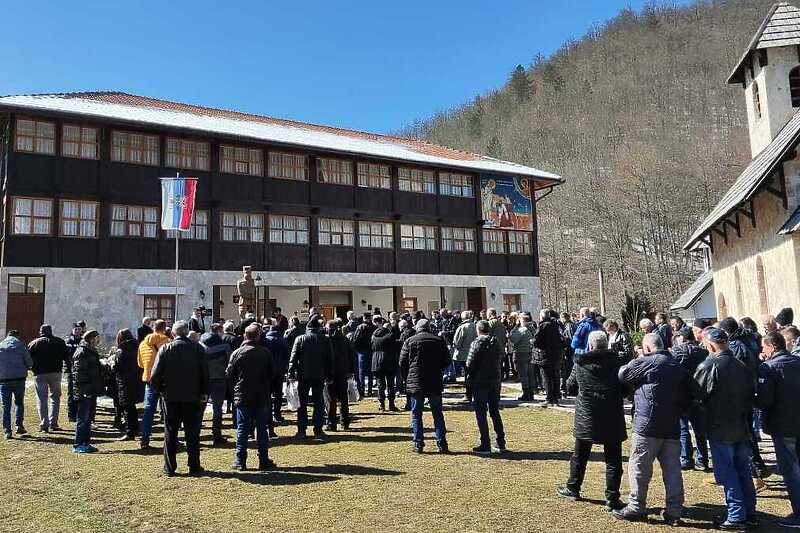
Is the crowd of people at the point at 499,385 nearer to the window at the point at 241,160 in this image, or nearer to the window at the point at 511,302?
the window at the point at 241,160

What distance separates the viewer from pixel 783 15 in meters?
20.6

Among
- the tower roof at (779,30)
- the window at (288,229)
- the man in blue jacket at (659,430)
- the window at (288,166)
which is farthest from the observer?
the window at (288,166)

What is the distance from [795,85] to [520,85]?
6659 centimetres

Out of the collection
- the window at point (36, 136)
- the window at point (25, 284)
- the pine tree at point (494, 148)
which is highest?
the pine tree at point (494, 148)

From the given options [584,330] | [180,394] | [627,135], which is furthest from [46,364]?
[627,135]

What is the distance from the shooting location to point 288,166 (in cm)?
2706

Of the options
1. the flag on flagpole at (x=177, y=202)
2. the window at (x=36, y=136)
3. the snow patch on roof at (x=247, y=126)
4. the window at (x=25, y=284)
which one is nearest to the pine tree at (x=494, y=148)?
the snow patch on roof at (x=247, y=126)

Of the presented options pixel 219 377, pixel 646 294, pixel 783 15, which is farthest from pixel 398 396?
pixel 646 294

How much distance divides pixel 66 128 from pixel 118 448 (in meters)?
17.6

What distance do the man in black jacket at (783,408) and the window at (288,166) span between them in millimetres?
23456

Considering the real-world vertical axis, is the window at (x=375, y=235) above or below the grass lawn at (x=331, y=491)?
above

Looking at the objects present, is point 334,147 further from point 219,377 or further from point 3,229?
point 219,377

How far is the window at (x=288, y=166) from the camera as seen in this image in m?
26.6

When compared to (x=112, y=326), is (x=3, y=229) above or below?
above
